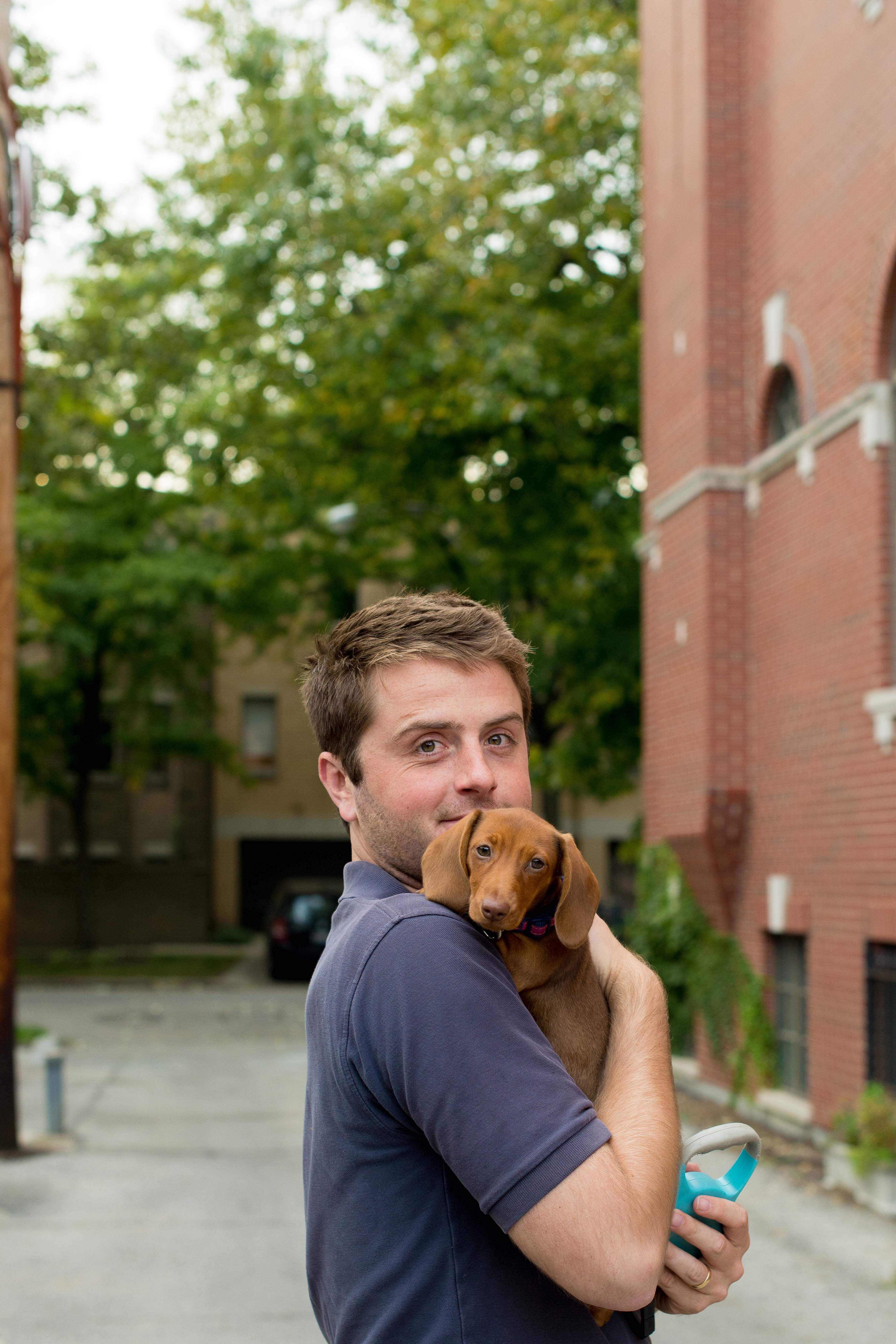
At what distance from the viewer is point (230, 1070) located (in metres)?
15.4

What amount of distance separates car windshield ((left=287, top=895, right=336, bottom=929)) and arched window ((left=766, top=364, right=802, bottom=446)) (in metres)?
16.4

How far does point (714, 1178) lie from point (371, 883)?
0.62 metres

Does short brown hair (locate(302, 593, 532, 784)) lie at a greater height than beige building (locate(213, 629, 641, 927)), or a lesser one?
greater

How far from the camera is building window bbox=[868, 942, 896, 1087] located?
30.5ft

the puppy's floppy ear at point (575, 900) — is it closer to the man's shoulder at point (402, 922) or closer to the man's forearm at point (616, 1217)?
the man's shoulder at point (402, 922)

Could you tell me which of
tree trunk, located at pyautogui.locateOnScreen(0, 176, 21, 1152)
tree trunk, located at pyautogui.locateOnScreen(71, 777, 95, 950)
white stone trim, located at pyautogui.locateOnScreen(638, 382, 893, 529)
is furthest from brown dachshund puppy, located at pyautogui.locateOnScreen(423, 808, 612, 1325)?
tree trunk, located at pyautogui.locateOnScreen(71, 777, 95, 950)

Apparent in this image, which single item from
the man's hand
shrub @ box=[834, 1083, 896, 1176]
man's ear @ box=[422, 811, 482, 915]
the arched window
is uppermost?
the arched window

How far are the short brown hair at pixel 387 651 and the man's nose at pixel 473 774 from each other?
0.13 metres

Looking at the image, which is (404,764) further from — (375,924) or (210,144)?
(210,144)

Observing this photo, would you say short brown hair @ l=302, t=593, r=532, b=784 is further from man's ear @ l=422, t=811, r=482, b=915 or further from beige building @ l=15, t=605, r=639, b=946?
beige building @ l=15, t=605, r=639, b=946

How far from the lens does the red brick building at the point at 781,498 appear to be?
9562 millimetres

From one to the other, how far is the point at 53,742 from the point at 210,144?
15225mm

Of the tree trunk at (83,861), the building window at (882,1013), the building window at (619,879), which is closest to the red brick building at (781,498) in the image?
the building window at (882,1013)

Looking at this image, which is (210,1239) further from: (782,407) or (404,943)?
(782,407)
